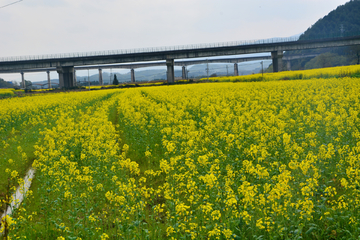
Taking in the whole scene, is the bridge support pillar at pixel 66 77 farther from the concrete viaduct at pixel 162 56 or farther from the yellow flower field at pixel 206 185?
the yellow flower field at pixel 206 185

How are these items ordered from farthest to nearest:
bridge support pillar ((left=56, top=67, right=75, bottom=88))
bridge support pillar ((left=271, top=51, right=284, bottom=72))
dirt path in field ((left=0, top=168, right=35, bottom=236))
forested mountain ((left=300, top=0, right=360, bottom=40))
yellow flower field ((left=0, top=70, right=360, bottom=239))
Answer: forested mountain ((left=300, top=0, right=360, bottom=40)) < bridge support pillar ((left=56, top=67, right=75, bottom=88)) < bridge support pillar ((left=271, top=51, right=284, bottom=72)) < dirt path in field ((left=0, top=168, right=35, bottom=236)) < yellow flower field ((left=0, top=70, right=360, bottom=239))

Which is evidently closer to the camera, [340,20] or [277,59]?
[277,59]

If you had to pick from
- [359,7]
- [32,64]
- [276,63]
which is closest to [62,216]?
[276,63]

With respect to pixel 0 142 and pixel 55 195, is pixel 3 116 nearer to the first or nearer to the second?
pixel 0 142

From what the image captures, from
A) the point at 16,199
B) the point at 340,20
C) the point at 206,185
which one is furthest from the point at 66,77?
the point at 340,20

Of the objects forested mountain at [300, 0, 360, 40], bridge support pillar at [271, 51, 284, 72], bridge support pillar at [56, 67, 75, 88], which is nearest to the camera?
bridge support pillar at [271, 51, 284, 72]

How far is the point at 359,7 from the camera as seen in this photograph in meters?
132

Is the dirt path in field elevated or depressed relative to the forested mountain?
depressed

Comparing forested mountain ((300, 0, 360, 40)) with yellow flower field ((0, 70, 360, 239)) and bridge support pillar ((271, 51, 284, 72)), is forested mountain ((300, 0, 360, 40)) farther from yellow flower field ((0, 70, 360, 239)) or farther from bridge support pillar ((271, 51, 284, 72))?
yellow flower field ((0, 70, 360, 239))

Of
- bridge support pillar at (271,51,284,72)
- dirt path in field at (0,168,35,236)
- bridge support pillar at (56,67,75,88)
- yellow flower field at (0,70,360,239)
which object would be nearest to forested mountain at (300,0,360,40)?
bridge support pillar at (271,51,284,72)

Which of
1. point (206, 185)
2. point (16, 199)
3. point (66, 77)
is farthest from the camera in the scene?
point (66, 77)

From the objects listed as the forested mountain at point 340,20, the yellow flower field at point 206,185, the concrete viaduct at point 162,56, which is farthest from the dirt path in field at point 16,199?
the forested mountain at point 340,20

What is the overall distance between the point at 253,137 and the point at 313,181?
14.5 feet

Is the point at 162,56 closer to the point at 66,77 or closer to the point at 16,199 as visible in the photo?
the point at 66,77
